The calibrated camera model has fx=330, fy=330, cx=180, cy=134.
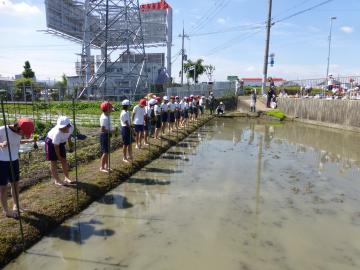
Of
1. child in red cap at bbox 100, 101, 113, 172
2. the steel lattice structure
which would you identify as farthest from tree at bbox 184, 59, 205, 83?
child in red cap at bbox 100, 101, 113, 172

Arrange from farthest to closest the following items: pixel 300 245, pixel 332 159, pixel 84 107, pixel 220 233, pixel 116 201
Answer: pixel 84 107 → pixel 332 159 → pixel 116 201 → pixel 220 233 → pixel 300 245

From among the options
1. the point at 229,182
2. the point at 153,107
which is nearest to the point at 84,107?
the point at 153,107

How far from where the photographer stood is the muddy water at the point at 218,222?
170 inches

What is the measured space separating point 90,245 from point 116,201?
179 cm

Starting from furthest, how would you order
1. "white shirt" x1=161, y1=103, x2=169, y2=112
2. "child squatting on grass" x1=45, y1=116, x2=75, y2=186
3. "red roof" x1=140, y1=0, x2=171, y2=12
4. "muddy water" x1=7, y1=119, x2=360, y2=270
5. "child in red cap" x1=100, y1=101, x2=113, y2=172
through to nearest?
"red roof" x1=140, y1=0, x2=171, y2=12, "white shirt" x1=161, y1=103, x2=169, y2=112, "child in red cap" x1=100, y1=101, x2=113, y2=172, "child squatting on grass" x1=45, y1=116, x2=75, y2=186, "muddy water" x1=7, y1=119, x2=360, y2=270

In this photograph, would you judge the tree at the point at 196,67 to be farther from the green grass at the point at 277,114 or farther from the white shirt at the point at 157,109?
the white shirt at the point at 157,109

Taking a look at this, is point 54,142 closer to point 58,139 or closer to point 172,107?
point 58,139

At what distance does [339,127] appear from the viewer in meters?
19.2

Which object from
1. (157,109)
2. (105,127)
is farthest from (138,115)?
(105,127)

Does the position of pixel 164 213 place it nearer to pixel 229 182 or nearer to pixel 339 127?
pixel 229 182

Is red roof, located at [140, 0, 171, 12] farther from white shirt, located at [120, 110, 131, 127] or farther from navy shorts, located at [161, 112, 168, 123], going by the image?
white shirt, located at [120, 110, 131, 127]

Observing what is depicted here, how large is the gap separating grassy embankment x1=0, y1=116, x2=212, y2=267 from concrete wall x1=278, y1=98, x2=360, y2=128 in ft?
46.6

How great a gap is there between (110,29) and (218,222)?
115 feet

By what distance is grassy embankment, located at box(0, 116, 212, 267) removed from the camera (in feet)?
14.5
